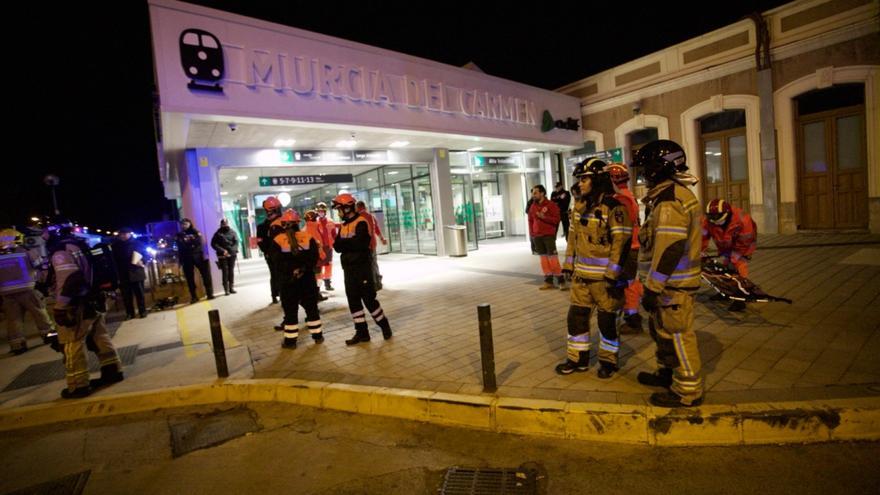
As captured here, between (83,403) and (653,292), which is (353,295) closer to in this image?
(83,403)

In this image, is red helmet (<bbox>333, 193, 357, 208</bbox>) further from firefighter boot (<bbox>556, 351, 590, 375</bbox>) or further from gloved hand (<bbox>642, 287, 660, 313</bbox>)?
gloved hand (<bbox>642, 287, 660, 313</bbox>)

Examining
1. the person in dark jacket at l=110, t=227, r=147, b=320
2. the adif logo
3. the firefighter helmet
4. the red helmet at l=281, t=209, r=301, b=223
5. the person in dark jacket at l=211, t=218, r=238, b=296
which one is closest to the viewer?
the red helmet at l=281, t=209, r=301, b=223

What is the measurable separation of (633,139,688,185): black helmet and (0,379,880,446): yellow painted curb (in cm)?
173

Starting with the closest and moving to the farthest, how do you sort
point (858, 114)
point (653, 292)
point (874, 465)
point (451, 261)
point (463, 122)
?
1. point (874, 465)
2. point (653, 292)
3. point (858, 114)
4. point (463, 122)
5. point (451, 261)

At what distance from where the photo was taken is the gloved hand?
3.35 meters

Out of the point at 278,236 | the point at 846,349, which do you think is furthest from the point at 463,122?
the point at 846,349

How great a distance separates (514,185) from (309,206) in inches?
395

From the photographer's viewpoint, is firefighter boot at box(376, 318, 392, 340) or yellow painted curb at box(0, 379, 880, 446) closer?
Result: yellow painted curb at box(0, 379, 880, 446)

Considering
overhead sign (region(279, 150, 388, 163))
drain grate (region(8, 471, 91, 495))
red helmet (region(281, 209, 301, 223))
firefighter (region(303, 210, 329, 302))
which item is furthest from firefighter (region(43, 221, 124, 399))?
overhead sign (region(279, 150, 388, 163))

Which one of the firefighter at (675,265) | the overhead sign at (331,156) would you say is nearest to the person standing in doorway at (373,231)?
the firefighter at (675,265)

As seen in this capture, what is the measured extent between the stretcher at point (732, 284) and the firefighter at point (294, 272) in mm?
4917

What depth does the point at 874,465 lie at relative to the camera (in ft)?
8.59

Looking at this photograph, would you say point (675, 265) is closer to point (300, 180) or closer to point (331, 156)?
point (331, 156)

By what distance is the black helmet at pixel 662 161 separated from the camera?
334 centimetres
